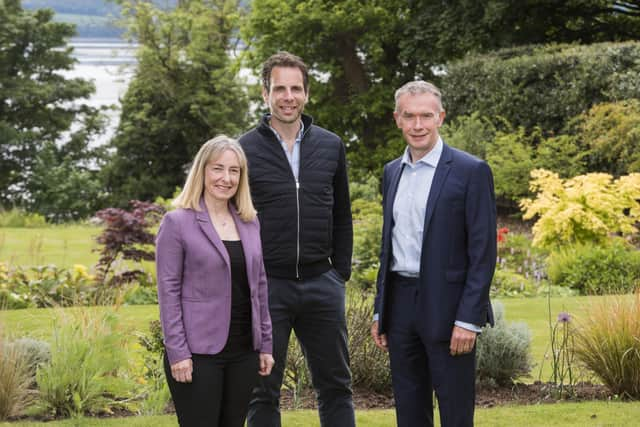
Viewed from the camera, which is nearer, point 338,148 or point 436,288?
point 436,288

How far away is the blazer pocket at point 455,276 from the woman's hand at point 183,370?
1.11 metres

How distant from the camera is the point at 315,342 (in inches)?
173

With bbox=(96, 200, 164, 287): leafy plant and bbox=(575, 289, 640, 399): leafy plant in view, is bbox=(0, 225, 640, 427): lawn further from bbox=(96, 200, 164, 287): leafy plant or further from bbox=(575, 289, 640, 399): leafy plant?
bbox=(96, 200, 164, 287): leafy plant

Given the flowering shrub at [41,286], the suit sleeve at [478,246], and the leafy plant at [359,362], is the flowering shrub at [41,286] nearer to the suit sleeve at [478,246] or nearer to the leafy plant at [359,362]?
the leafy plant at [359,362]

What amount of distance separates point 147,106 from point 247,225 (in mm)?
22084

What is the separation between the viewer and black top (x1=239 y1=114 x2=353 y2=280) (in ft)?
14.1

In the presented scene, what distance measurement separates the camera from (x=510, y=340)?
19.9ft

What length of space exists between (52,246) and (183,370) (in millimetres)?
11318

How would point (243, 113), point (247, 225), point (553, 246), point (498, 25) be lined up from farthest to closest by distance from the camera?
point (243, 113) < point (498, 25) < point (553, 246) < point (247, 225)

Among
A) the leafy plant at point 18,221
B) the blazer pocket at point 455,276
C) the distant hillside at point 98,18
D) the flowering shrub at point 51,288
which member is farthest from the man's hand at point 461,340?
the distant hillside at point 98,18

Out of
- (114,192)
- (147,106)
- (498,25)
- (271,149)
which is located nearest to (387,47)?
(498,25)

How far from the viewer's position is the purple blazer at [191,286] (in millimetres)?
3508

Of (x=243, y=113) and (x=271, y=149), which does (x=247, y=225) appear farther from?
(x=243, y=113)

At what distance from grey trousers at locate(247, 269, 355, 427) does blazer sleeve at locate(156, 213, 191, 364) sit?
0.81m
